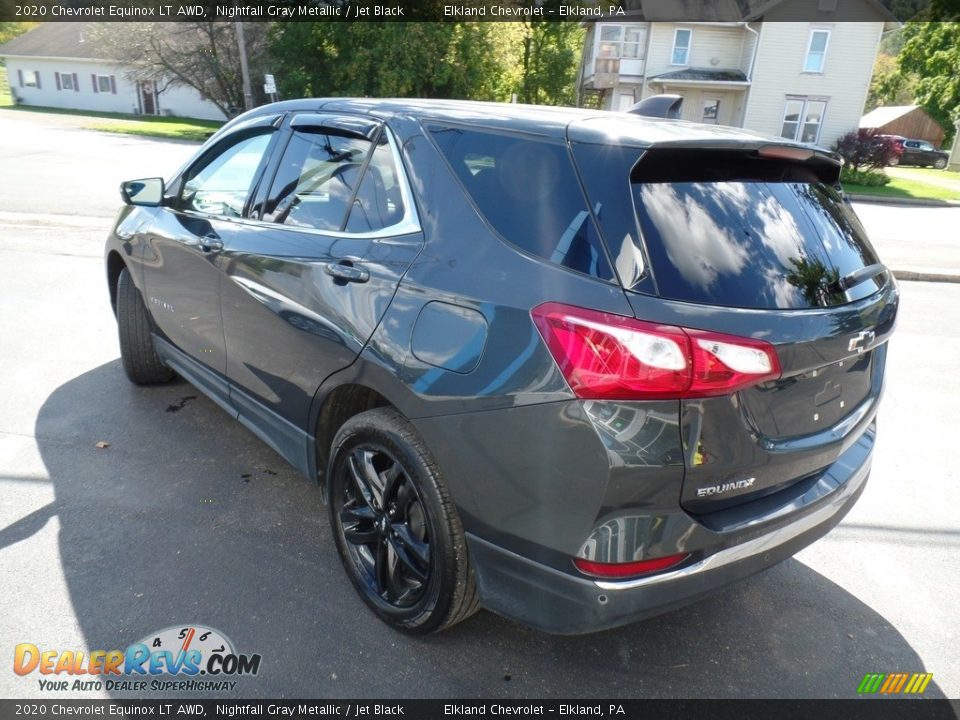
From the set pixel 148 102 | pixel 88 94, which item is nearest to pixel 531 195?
pixel 148 102

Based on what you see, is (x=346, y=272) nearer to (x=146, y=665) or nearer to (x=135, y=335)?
(x=146, y=665)

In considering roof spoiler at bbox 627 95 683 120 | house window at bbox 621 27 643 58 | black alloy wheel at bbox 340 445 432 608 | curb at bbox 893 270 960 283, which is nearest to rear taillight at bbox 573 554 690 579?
black alloy wheel at bbox 340 445 432 608

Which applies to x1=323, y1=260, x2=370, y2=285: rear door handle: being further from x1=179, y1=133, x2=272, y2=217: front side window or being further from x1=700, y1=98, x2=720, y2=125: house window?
x1=700, y1=98, x2=720, y2=125: house window

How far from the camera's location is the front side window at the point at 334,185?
2.53 m

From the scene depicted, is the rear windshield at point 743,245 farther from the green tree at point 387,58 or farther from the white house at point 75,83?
the white house at point 75,83

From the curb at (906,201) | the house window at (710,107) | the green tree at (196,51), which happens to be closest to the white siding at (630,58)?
the house window at (710,107)

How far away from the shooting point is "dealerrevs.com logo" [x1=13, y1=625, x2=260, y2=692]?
2.27 meters

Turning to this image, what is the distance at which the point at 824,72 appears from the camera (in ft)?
98.7

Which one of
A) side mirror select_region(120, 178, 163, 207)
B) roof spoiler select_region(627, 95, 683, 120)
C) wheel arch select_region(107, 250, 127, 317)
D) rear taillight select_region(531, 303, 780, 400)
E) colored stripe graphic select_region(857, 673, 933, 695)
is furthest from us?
wheel arch select_region(107, 250, 127, 317)

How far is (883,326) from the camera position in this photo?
7.59ft

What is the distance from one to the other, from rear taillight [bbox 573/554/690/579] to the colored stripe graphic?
105cm

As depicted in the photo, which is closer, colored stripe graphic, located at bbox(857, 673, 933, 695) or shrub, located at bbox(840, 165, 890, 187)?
colored stripe graphic, located at bbox(857, 673, 933, 695)

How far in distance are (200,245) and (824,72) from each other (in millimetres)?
33642
